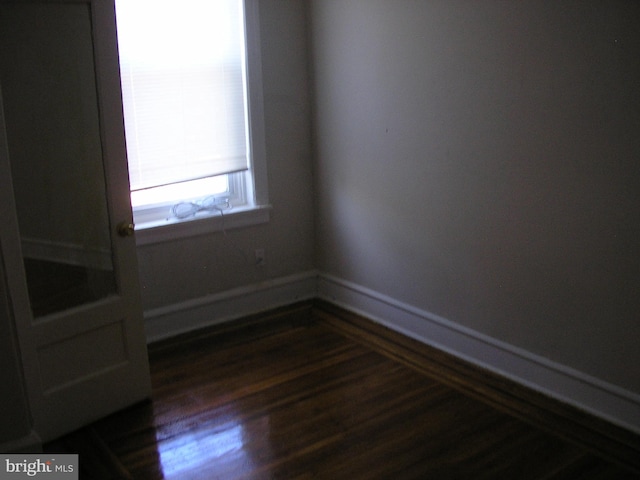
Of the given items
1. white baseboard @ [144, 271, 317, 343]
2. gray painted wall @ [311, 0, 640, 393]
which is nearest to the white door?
white baseboard @ [144, 271, 317, 343]

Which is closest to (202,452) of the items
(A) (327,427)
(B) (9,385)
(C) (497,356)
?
(A) (327,427)

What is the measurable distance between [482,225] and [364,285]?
3.58 ft

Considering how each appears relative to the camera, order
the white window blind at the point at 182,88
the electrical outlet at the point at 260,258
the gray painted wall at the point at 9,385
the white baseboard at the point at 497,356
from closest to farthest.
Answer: the gray painted wall at the point at 9,385 < the white baseboard at the point at 497,356 < the white window blind at the point at 182,88 < the electrical outlet at the point at 260,258

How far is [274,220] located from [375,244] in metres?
0.70

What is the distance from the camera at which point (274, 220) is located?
15.0ft

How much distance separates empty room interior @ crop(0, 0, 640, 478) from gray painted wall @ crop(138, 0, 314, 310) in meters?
0.01

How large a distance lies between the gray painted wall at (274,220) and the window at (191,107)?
0.37ft

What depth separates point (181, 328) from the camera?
4.25 m

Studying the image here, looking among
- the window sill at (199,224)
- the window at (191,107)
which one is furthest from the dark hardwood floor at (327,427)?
the window at (191,107)

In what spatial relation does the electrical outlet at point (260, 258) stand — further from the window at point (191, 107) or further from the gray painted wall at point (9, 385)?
the gray painted wall at point (9, 385)

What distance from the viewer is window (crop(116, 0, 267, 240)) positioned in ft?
12.5

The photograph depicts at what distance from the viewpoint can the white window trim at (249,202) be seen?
4062mm

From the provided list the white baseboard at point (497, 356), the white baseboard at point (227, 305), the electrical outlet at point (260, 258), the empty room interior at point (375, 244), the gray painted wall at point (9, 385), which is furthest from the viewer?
the electrical outlet at point (260, 258)

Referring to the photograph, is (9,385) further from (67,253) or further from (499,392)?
(499,392)
